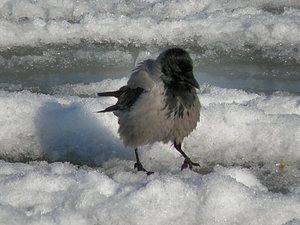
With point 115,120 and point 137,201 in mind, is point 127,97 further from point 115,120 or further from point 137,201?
point 137,201

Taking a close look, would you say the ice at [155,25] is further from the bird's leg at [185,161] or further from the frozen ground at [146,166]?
the bird's leg at [185,161]

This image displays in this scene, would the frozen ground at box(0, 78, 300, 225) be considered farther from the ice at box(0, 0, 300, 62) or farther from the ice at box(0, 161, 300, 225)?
the ice at box(0, 0, 300, 62)

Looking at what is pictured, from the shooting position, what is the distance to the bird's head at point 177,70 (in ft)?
15.0

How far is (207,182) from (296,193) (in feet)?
2.08

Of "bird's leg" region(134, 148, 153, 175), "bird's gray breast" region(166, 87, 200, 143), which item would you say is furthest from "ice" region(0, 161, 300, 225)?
"bird's gray breast" region(166, 87, 200, 143)

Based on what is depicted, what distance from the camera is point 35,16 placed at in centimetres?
875

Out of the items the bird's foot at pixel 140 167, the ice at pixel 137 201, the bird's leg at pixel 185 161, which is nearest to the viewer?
the ice at pixel 137 201

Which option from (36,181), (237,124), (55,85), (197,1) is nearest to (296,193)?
(237,124)

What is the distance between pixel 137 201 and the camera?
13.0 ft

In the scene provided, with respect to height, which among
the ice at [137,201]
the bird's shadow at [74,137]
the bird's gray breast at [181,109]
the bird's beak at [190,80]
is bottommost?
the bird's shadow at [74,137]

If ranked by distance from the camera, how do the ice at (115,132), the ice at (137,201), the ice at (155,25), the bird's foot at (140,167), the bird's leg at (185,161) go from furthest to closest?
the ice at (155,25) < the ice at (115,132) < the bird's leg at (185,161) < the bird's foot at (140,167) < the ice at (137,201)

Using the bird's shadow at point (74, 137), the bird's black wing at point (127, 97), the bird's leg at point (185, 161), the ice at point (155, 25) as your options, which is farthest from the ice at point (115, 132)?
the ice at point (155, 25)

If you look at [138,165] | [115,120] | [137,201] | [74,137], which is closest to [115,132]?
[115,120]

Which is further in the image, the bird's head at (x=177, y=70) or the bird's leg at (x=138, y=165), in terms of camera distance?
the bird's leg at (x=138, y=165)
